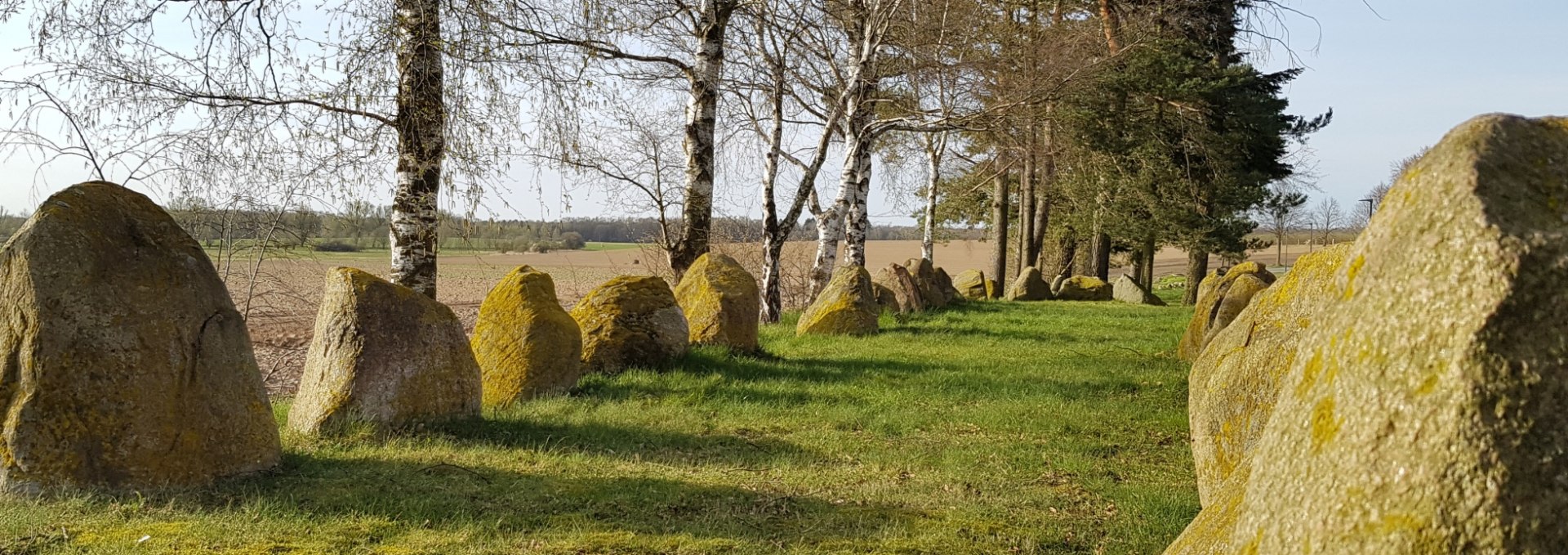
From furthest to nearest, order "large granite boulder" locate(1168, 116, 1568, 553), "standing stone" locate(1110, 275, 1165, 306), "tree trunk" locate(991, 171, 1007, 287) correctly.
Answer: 1. "tree trunk" locate(991, 171, 1007, 287)
2. "standing stone" locate(1110, 275, 1165, 306)
3. "large granite boulder" locate(1168, 116, 1568, 553)

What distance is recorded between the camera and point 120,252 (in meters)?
5.89

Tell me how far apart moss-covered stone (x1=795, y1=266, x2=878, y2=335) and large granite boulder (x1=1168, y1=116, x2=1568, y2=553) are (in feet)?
43.6

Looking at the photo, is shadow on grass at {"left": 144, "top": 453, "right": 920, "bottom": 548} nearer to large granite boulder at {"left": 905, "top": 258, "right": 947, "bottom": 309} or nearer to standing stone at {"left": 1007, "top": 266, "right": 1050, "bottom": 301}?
large granite boulder at {"left": 905, "top": 258, "right": 947, "bottom": 309}

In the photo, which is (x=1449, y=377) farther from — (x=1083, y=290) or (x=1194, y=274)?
(x=1083, y=290)

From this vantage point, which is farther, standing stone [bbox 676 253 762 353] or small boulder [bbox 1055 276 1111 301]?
small boulder [bbox 1055 276 1111 301]

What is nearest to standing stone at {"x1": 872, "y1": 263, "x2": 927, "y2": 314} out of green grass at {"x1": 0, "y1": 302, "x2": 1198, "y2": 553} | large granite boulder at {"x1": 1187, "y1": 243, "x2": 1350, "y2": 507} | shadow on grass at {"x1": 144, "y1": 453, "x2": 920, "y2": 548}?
green grass at {"x1": 0, "y1": 302, "x2": 1198, "y2": 553}

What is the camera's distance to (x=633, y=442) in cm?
788

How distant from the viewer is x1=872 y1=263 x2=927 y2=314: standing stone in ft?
64.7

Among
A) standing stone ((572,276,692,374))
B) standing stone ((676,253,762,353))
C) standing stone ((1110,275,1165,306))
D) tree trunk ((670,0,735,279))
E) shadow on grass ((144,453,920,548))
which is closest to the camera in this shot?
shadow on grass ((144,453,920,548))

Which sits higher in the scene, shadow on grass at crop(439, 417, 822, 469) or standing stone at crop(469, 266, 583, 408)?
standing stone at crop(469, 266, 583, 408)

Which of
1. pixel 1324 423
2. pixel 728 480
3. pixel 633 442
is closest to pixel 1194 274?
pixel 633 442

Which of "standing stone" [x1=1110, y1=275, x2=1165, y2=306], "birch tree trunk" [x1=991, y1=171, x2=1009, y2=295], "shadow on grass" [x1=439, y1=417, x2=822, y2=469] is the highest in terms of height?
"birch tree trunk" [x1=991, y1=171, x2=1009, y2=295]

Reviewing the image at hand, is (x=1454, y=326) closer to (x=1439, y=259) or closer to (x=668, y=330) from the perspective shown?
(x=1439, y=259)

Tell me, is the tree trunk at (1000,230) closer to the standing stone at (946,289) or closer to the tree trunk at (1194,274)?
the standing stone at (946,289)
